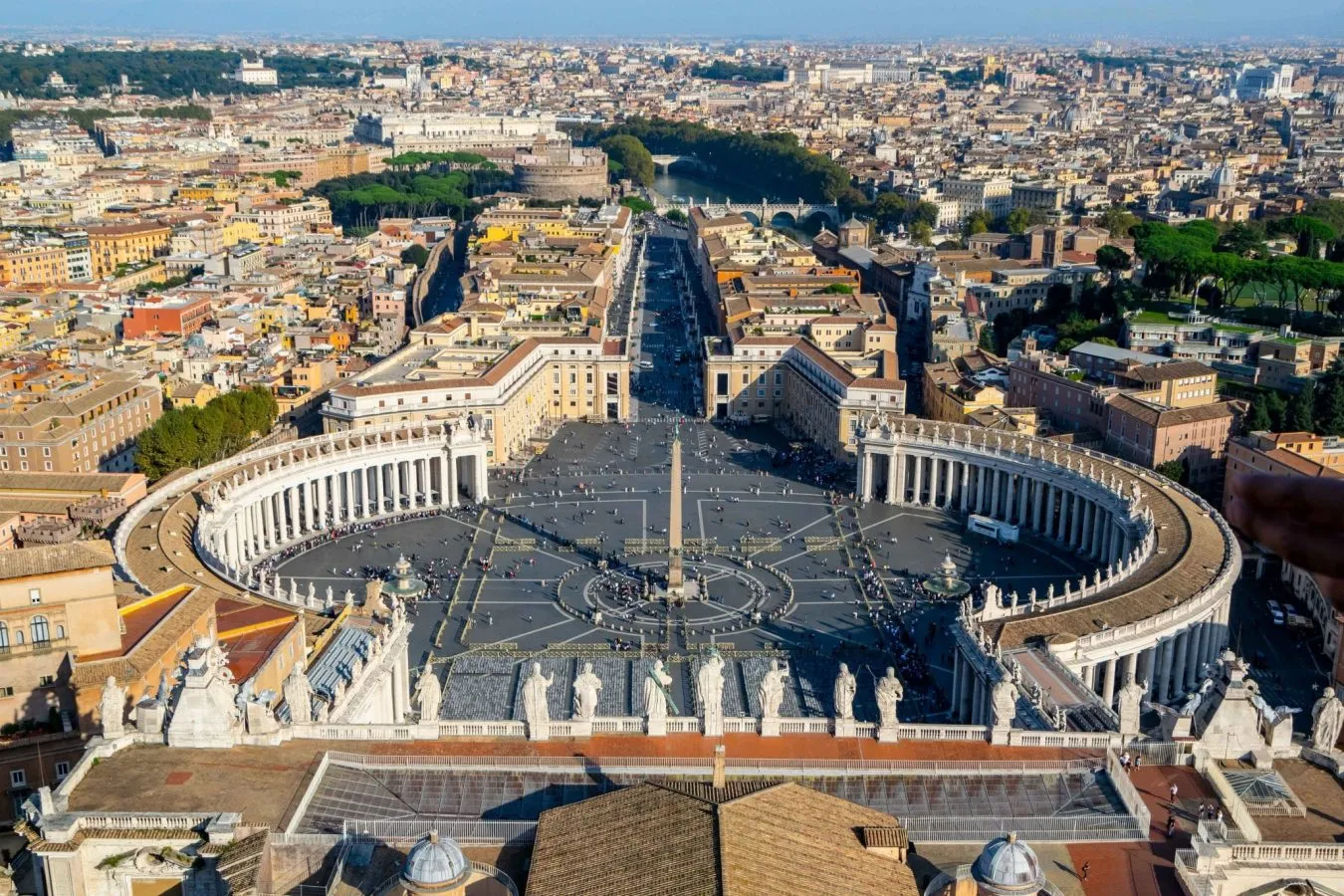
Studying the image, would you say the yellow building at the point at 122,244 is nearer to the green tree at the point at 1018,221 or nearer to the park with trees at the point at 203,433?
the park with trees at the point at 203,433

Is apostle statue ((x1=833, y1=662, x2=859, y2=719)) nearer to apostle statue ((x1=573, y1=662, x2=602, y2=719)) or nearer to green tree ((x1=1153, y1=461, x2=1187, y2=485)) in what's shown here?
apostle statue ((x1=573, y1=662, x2=602, y2=719))

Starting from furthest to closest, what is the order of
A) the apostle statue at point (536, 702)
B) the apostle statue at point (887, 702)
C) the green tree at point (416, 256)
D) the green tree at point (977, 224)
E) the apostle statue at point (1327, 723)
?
1. the green tree at point (977, 224)
2. the green tree at point (416, 256)
3. the apostle statue at point (887, 702)
4. the apostle statue at point (536, 702)
5. the apostle statue at point (1327, 723)

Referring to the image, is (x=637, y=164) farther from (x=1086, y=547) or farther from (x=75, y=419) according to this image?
(x=1086, y=547)

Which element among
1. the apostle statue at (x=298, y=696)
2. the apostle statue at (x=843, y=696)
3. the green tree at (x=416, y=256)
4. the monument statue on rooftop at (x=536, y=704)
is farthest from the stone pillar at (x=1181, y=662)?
the green tree at (x=416, y=256)

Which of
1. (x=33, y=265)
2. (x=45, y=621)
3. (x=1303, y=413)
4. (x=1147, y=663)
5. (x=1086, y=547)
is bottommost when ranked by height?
(x=1086, y=547)

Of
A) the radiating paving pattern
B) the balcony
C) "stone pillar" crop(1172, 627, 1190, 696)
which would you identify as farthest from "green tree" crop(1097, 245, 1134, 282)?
the balcony

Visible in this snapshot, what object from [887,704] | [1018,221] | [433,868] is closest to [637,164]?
[1018,221]

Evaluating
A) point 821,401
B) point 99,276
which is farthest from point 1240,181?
point 99,276
